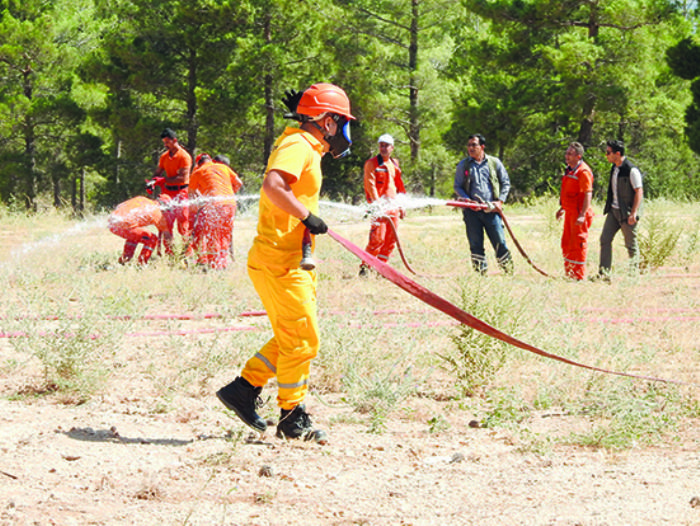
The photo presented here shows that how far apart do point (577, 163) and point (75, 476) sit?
7161mm

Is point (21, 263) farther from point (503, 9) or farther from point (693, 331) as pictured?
point (503, 9)

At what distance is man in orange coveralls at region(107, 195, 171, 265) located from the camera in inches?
409

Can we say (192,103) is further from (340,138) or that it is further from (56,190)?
(340,138)

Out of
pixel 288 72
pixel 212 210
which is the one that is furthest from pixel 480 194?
pixel 288 72

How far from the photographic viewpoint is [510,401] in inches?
191

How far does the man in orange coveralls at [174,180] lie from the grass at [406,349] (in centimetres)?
130

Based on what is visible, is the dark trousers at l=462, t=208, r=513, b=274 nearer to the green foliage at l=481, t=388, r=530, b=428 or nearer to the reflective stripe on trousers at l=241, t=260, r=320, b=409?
the green foliage at l=481, t=388, r=530, b=428

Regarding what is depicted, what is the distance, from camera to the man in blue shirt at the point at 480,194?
30.4 feet

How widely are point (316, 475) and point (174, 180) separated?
7.80m

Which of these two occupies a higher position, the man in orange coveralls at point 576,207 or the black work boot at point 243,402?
the man in orange coveralls at point 576,207

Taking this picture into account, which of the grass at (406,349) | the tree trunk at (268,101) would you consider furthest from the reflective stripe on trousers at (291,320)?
the tree trunk at (268,101)

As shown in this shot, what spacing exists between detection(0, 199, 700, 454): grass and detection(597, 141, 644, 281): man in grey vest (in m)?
Result: 0.30

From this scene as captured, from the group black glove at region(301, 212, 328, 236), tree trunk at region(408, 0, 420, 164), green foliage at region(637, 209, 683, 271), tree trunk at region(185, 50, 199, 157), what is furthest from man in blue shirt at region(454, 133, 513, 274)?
tree trunk at region(408, 0, 420, 164)

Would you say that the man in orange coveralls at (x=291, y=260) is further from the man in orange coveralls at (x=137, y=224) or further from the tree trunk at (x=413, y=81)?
the tree trunk at (x=413, y=81)
